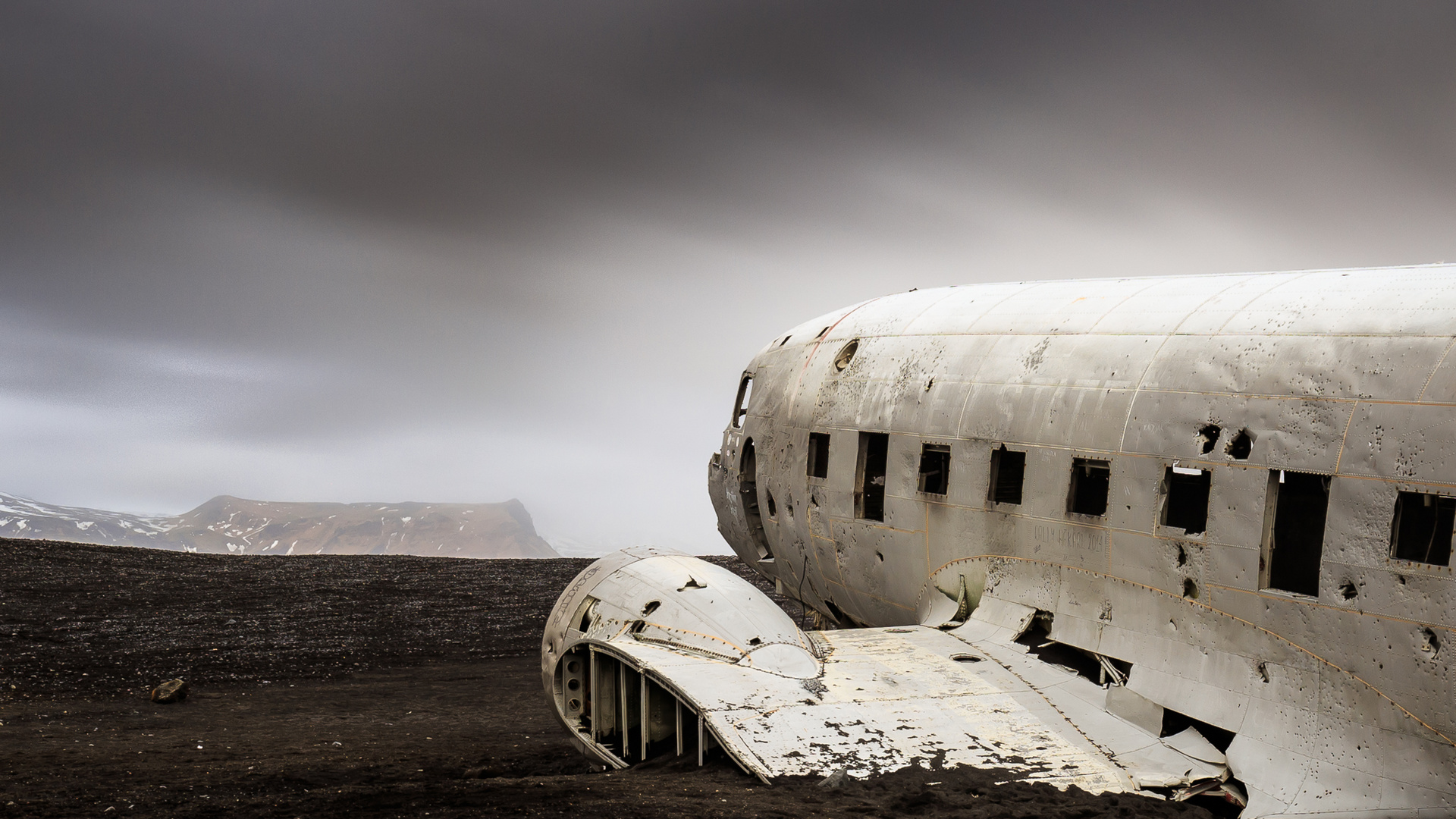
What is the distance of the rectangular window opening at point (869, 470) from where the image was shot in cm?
1268

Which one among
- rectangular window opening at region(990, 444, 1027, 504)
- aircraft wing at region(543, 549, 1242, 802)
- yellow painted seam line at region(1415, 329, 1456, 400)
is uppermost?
yellow painted seam line at region(1415, 329, 1456, 400)

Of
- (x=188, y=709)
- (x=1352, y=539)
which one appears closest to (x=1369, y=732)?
(x=1352, y=539)

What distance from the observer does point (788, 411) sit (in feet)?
47.1

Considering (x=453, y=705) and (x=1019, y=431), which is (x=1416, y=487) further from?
(x=453, y=705)

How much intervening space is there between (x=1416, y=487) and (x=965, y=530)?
15.4 ft

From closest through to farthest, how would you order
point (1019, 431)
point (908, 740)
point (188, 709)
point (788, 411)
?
point (908, 740)
point (1019, 431)
point (788, 411)
point (188, 709)

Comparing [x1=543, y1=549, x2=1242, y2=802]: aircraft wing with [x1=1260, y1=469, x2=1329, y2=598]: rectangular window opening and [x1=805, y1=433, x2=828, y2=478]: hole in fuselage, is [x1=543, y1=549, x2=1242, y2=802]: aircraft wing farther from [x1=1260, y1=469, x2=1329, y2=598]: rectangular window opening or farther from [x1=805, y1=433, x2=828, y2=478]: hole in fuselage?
[x1=805, y1=433, x2=828, y2=478]: hole in fuselage

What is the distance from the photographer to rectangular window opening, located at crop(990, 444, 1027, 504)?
10992mm

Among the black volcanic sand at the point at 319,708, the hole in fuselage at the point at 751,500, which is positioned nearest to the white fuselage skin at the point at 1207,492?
the black volcanic sand at the point at 319,708

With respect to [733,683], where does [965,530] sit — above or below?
above

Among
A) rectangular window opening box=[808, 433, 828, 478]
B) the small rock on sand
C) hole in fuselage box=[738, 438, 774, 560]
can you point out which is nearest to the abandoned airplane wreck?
rectangular window opening box=[808, 433, 828, 478]

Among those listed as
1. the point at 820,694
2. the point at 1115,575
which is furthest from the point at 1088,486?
the point at 820,694

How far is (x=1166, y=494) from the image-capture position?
9.33 meters

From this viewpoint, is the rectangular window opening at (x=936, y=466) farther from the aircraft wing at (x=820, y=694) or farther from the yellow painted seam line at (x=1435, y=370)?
the yellow painted seam line at (x=1435, y=370)
